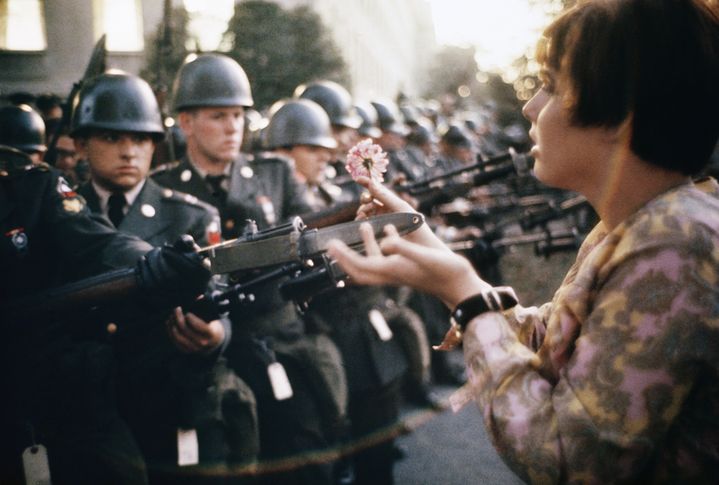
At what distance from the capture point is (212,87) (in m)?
4.52

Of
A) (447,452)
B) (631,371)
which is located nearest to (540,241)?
(447,452)

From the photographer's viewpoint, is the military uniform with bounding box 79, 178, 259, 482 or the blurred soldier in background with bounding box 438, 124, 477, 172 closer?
the military uniform with bounding box 79, 178, 259, 482

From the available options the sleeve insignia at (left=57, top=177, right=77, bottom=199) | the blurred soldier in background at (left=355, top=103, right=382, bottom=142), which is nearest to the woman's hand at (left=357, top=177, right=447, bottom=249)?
the sleeve insignia at (left=57, top=177, right=77, bottom=199)

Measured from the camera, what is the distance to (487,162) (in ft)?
17.5

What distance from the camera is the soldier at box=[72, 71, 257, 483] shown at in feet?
10.8

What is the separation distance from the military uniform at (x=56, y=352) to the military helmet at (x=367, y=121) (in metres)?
7.53

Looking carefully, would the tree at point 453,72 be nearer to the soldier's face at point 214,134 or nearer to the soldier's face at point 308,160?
the soldier's face at point 308,160

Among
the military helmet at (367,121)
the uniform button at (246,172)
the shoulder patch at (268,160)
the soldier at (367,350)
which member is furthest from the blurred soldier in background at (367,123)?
the uniform button at (246,172)

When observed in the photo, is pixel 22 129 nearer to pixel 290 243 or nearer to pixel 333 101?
pixel 333 101

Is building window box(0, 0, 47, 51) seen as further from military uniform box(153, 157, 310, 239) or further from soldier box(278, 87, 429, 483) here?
military uniform box(153, 157, 310, 239)

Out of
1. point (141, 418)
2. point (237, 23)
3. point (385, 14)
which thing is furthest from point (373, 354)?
point (385, 14)

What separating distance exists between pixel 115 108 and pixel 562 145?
9.79 feet

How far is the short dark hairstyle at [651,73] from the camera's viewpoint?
145 centimetres

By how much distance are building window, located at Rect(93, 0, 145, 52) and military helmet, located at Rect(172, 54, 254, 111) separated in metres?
6.02
